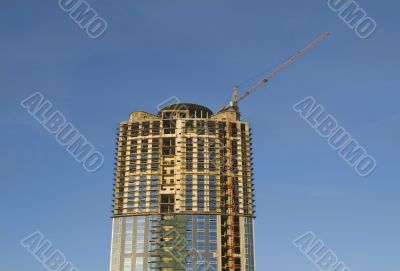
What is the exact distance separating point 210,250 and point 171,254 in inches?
505

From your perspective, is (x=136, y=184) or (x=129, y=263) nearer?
(x=129, y=263)

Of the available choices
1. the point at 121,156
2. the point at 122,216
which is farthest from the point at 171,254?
the point at 121,156

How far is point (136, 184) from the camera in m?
174

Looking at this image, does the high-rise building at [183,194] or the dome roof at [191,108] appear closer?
the high-rise building at [183,194]

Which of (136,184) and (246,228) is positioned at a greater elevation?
(136,184)

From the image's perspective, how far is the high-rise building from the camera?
16300 cm

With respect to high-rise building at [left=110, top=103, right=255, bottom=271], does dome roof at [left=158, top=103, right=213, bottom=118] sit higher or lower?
higher

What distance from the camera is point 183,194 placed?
172 m

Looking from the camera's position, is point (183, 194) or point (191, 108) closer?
point (183, 194)

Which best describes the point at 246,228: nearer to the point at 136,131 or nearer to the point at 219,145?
the point at 219,145

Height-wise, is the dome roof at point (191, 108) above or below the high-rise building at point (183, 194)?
above

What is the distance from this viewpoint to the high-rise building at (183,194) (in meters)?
163

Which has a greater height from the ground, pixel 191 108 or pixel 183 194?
pixel 191 108

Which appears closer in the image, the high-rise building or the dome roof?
the high-rise building
